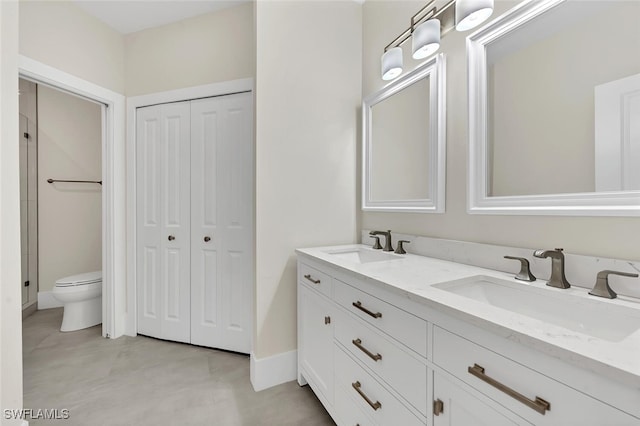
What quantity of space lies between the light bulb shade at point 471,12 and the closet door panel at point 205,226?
1710 mm

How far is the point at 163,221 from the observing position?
2252 mm

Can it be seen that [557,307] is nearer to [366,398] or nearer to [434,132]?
[366,398]

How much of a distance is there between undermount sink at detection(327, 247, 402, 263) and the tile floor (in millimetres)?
863

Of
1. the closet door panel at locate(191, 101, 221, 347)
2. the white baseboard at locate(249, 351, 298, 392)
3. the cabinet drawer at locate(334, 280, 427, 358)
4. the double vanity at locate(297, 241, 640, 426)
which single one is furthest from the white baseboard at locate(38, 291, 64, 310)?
the cabinet drawer at locate(334, 280, 427, 358)

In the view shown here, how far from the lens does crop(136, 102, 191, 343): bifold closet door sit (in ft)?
7.22

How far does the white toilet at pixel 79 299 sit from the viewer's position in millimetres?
2320

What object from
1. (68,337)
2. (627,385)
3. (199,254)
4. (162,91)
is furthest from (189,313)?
(627,385)

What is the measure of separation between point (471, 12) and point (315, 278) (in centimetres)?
143

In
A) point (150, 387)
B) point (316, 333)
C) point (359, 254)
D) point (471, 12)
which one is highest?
point (471, 12)

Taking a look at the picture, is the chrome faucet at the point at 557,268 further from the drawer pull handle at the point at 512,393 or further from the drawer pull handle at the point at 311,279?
the drawer pull handle at the point at 311,279

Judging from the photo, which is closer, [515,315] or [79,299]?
[515,315]

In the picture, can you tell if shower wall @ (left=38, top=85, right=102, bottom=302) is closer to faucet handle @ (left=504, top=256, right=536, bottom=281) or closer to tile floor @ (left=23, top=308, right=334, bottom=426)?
tile floor @ (left=23, top=308, right=334, bottom=426)

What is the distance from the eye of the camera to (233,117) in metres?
2.07

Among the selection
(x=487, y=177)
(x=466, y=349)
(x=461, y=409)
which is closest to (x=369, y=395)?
(x=461, y=409)
